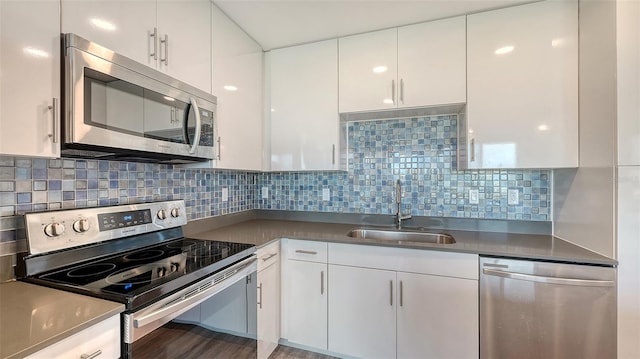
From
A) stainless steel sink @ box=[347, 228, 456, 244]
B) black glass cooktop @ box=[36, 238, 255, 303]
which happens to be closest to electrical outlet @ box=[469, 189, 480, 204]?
stainless steel sink @ box=[347, 228, 456, 244]

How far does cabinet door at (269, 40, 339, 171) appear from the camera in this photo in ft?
6.77

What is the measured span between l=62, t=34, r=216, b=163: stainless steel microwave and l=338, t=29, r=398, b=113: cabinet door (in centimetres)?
101

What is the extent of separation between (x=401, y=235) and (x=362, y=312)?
66 centimetres

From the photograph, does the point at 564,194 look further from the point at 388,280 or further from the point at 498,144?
the point at 388,280

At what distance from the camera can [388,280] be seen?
1660 millimetres

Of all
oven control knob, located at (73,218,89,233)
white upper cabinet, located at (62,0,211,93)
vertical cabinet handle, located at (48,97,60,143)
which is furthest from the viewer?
oven control knob, located at (73,218,89,233)

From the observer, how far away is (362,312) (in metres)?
1.73

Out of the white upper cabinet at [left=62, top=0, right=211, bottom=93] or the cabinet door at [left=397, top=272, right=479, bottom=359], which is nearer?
the white upper cabinet at [left=62, top=0, right=211, bottom=93]

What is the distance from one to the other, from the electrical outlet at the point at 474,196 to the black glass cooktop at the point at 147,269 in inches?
62.8

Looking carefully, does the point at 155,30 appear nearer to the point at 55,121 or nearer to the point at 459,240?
the point at 55,121

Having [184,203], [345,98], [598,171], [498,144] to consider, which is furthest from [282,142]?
[598,171]

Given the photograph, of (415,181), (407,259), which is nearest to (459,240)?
(407,259)

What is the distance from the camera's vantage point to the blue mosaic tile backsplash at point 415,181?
6.36 feet

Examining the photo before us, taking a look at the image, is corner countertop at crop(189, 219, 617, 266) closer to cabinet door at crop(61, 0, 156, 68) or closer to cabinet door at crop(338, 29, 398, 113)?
cabinet door at crop(338, 29, 398, 113)
